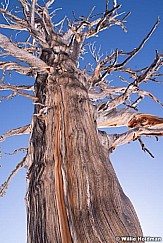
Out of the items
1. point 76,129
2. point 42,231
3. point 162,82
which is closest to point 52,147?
point 76,129

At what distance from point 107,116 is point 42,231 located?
5.42 feet

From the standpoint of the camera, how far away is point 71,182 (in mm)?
2352

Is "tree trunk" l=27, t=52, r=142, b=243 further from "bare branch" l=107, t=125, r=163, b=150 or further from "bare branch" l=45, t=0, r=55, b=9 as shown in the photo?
"bare branch" l=45, t=0, r=55, b=9

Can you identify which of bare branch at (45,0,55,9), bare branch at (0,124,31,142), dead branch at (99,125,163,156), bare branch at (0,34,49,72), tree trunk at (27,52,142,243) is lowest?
tree trunk at (27,52,142,243)

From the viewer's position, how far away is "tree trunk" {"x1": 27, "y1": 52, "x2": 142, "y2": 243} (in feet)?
6.97

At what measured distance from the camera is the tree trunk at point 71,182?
2125 mm

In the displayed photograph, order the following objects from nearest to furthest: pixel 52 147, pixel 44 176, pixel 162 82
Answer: pixel 44 176
pixel 52 147
pixel 162 82

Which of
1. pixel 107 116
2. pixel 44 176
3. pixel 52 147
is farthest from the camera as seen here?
pixel 107 116

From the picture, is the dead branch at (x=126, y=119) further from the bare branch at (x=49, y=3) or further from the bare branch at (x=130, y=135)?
the bare branch at (x=49, y=3)

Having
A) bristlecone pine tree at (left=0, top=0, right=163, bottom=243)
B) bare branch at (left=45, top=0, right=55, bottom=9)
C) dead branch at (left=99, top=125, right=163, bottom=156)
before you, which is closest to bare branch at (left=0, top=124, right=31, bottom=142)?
bristlecone pine tree at (left=0, top=0, right=163, bottom=243)

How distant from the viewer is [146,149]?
4.12 metres

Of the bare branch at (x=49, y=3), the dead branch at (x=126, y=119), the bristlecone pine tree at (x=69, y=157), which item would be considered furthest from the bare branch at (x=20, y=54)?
the bare branch at (x=49, y=3)

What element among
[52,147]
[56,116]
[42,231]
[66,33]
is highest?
[66,33]

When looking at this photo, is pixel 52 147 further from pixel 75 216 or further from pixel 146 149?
pixel 146 149
